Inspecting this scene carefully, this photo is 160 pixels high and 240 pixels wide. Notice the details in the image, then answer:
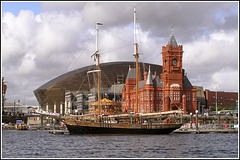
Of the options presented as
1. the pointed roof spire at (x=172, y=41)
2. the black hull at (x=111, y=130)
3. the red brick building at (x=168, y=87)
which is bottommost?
the black hull at (x=111, y=130)

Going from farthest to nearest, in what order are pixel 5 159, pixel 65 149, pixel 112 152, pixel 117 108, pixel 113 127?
1. pixel 117 108
2. pixel 113 127
3. pixel 65 149
4. pixel 112 152
5. pixel 5 159

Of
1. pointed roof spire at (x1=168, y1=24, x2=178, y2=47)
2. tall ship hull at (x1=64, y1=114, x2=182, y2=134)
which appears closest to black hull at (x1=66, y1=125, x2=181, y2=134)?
tall ship hull at (x1=64, y1=114, x2=182, y2=134)

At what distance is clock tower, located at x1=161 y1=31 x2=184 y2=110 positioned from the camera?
16062 centimetres

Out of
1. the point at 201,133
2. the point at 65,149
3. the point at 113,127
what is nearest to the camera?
the point at 65,149

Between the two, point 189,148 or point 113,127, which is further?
point 113,127

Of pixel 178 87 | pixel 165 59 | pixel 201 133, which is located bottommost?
pixel 201 133

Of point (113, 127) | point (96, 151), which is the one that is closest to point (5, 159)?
point (96, 151)

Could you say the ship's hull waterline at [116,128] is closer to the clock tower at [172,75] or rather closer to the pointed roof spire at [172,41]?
the clock tower at [172,75]

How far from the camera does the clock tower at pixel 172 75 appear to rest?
16062cm

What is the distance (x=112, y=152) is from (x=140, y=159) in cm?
876

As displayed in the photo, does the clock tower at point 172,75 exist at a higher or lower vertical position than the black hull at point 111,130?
higher

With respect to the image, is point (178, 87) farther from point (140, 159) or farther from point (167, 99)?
point (140, 159)

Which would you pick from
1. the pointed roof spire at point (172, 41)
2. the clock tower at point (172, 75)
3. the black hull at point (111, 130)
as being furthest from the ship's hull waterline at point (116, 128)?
the pointed roof spire at point (172, 41)

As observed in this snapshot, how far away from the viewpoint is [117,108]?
114 m
